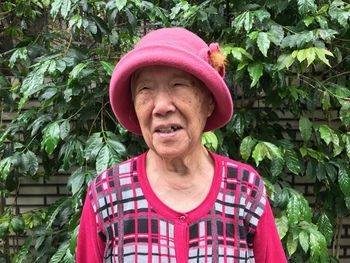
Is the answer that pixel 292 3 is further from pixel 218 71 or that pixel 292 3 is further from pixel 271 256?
pixel 271 256

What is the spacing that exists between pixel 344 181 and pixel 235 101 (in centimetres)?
60

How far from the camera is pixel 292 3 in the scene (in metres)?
1.71

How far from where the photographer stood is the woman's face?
886 mm

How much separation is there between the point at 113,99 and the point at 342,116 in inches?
42.6

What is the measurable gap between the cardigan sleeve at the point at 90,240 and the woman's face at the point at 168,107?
→ 26 cm

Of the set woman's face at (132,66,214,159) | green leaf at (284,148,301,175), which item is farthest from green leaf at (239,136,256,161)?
woman's face at (132,66,214,159)

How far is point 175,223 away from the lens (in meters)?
0.96

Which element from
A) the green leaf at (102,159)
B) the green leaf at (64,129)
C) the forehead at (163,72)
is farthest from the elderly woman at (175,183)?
the green leaf at (64,129)

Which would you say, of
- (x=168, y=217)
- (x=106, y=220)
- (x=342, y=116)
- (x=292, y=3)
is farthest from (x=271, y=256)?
(x=292, y=3)

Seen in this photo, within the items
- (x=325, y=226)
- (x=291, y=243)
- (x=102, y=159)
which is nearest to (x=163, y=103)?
(x=102, y=159)

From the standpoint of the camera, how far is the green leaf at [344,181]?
176 centimetres

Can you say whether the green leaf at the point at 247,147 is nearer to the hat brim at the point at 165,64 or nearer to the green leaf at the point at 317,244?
the green leaf at the point at 317,244

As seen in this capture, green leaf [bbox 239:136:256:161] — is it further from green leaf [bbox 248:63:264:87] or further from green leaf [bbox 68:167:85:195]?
green leaf [bbox 68:167:85:195]

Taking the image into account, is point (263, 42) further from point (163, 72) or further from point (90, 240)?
point (90, 240)
